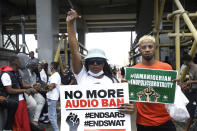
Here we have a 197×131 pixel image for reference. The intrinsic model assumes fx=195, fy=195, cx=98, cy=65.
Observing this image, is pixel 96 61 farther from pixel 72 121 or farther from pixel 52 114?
pixel 52 114

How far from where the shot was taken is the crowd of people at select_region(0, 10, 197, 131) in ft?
7.16

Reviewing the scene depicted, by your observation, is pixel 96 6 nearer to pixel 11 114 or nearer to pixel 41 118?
pixel 41 118

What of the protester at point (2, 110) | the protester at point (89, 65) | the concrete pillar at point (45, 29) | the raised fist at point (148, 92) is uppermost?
the concrete pillar at point (45, 29)

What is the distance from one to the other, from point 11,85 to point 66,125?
1.67 m

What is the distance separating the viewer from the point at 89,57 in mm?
2150

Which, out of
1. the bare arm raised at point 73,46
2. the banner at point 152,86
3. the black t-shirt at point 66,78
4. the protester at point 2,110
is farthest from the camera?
the black t-shirt at point 66,78

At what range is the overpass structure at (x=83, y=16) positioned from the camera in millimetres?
7863

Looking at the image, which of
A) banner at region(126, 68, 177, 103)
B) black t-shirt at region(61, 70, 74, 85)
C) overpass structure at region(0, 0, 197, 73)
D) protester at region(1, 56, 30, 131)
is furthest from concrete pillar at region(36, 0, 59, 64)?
banner at region(126, 68, 177, 103)

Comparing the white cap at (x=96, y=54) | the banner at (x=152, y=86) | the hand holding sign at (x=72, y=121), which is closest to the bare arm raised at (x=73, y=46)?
the white cap at (x=96, y=54)

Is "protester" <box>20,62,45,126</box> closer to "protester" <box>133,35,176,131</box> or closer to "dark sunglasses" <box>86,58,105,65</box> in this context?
"dark sunglasses" <box>86,58,105,65</box>

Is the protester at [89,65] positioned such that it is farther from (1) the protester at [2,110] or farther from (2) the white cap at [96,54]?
(1) the protester at [2,110]

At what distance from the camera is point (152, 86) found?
234 cm

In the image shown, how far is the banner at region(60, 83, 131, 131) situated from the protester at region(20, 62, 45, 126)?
5.83ft

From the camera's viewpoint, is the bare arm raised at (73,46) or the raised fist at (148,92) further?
the raised fist at (148,92)
